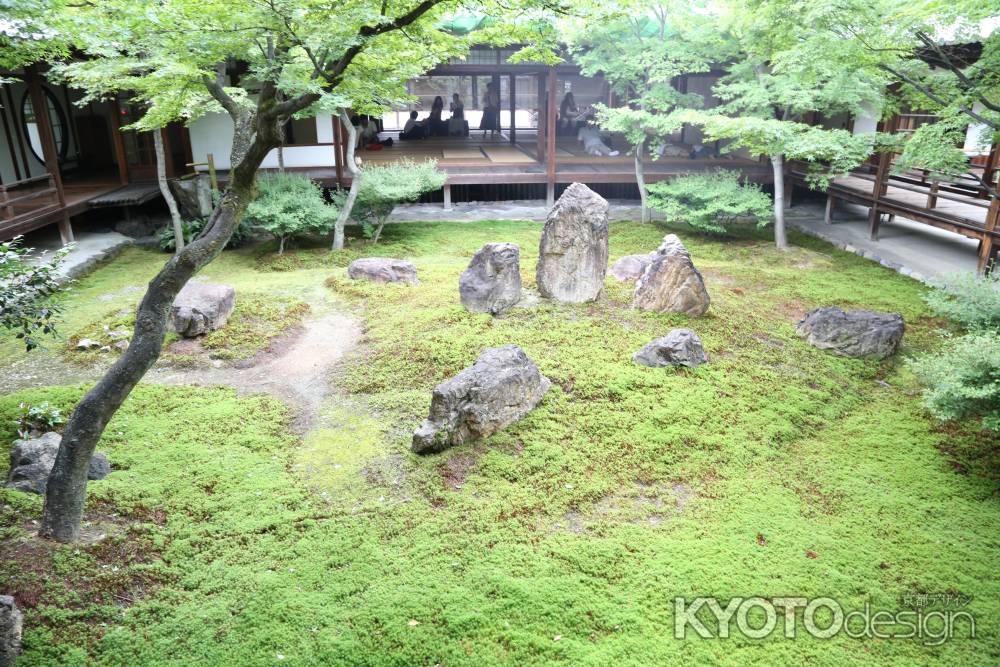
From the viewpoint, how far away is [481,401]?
7777 mm

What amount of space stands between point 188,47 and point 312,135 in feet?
41.9

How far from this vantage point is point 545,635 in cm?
518

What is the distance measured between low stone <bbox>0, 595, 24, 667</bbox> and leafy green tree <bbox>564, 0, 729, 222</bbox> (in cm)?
1494

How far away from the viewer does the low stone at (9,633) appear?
181 inches

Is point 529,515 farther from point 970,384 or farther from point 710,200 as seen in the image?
point 710,200

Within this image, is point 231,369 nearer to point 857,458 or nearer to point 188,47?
point 188,47

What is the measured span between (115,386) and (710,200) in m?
14.5

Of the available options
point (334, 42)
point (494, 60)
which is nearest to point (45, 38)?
point (334, 42)

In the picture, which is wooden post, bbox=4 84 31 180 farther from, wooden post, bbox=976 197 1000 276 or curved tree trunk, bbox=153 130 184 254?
wooden post, bbox=976 197 1000 276

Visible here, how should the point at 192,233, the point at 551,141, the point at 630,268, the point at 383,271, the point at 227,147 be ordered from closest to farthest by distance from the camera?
the point at 630,268, the point at 383,271, the point at 192,233, the point at 551,141, the point at 227,147

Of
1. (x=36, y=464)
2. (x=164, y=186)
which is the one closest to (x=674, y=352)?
(x=36, y=464)

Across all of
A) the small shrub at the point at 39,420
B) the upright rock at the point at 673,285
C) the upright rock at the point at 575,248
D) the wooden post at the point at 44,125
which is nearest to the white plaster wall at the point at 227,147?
the wooden post at the point at 44,125

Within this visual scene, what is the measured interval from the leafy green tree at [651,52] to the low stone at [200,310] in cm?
1001

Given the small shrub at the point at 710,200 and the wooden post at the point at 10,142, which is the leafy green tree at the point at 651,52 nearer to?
the small shrub at the point at 710,200
